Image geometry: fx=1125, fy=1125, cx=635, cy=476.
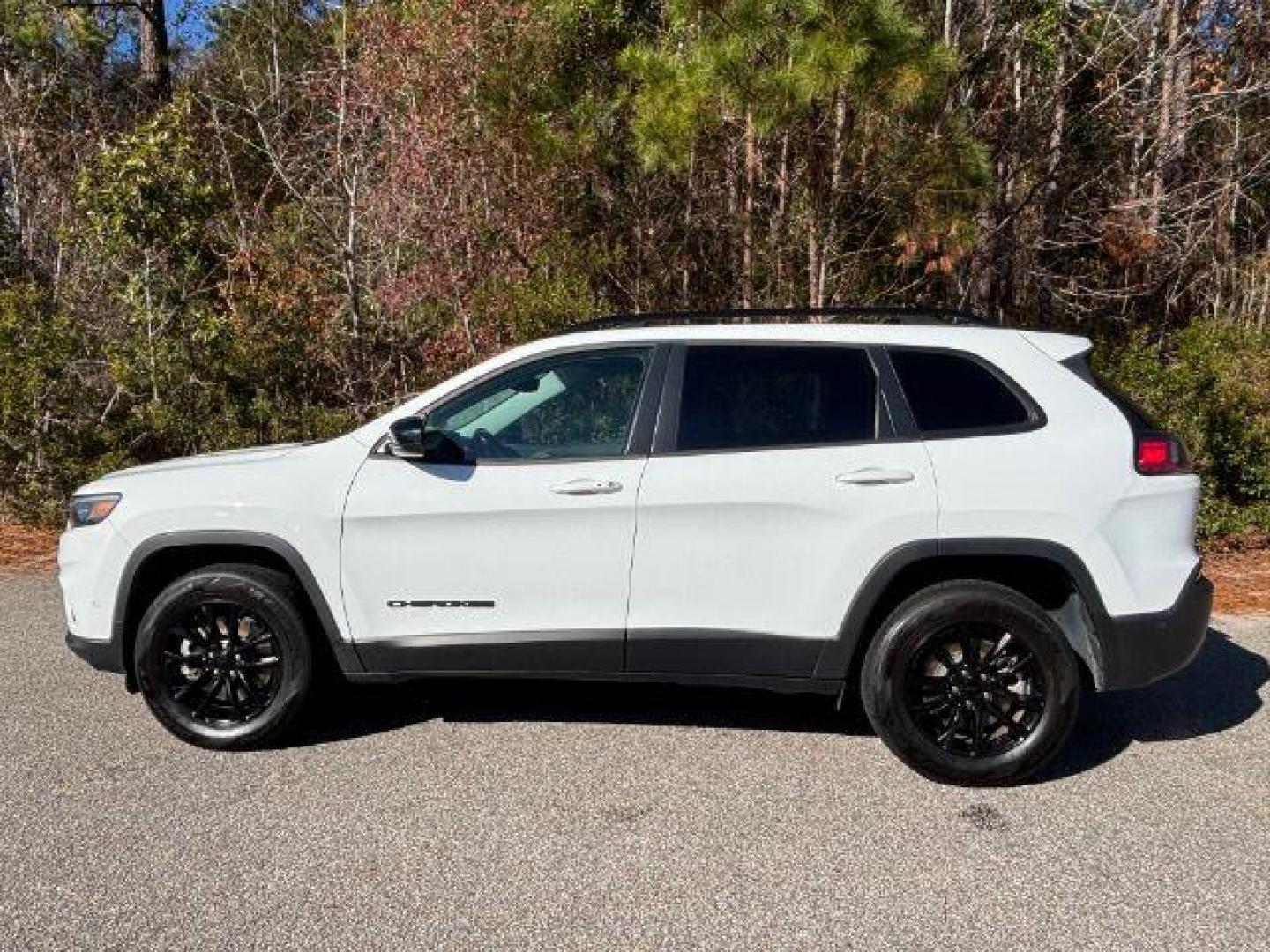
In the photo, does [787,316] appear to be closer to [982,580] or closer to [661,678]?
[982,580]

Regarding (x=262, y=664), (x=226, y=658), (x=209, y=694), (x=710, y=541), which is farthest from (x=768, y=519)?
(x=209, y=694)

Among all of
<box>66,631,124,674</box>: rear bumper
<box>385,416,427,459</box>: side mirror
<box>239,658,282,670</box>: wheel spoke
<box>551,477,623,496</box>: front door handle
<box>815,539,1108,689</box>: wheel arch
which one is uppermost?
<box>385,416,427,459</box>: side mirror

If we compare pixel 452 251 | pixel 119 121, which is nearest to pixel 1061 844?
pixel 452 251

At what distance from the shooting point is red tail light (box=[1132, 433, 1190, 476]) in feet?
13.5

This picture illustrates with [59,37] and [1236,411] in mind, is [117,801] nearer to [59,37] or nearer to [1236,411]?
[1236,411]

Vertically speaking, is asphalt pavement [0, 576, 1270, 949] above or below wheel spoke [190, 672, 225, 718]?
below

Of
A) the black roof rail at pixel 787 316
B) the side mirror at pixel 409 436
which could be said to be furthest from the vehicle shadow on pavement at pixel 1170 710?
the side mirror at pixel 409 436

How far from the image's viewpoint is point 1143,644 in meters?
4.11

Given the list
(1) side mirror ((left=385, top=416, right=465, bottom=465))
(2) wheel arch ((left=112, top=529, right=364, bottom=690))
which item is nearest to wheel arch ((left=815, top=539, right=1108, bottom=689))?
(1) side mirror ((left=385, top=416, right=465, bottom=465))

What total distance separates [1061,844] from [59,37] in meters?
16.1

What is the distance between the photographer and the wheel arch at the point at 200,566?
4441 millimetres

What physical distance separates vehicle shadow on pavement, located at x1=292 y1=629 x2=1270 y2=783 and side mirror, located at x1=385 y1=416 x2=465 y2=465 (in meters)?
1.05

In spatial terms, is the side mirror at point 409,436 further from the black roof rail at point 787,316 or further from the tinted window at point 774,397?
the tinted window at point 774,397

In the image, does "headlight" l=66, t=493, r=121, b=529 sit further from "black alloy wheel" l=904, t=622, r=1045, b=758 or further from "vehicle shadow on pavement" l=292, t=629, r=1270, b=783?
"black alloy wheel" l=904, t=622, r=1045, b=758
